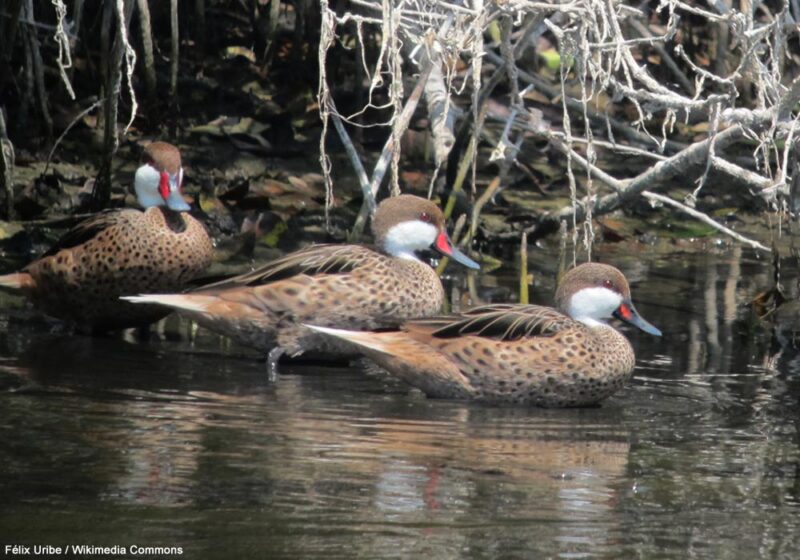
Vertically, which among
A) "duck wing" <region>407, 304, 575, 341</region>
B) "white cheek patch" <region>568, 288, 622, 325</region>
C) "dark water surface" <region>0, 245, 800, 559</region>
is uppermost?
"white cheek patch" <region>568, 288, 622, 325</region>

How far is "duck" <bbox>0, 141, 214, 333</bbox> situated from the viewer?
7.45 meters

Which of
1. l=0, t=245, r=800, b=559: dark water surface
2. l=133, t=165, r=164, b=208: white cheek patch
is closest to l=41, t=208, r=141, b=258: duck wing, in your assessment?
l=133, t=165, r=164, b=208: white cheek patch

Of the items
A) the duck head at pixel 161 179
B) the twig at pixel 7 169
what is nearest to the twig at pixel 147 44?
the duck head at pixel 161 179

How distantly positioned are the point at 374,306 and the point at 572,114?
167 inches

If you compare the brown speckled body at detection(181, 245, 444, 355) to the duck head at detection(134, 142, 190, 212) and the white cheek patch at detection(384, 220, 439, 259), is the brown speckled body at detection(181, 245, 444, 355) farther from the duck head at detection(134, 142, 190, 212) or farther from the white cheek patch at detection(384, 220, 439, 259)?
the duck head at detection(134, 142, 190, 212)

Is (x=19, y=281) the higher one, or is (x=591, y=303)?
(x=591, y=303)

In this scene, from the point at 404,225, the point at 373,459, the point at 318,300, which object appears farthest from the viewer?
the point at 404,225

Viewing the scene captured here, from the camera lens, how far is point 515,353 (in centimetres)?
633

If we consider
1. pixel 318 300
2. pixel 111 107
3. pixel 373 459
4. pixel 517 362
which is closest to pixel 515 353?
pixel 517 362

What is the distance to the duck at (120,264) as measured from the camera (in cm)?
745

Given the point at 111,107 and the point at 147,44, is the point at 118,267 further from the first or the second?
the point at 147,44

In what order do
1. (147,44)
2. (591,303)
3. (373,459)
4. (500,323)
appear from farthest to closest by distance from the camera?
(147,44) < (591,303) < (500,323) < (373,459)

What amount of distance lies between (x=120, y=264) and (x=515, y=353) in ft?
6.87

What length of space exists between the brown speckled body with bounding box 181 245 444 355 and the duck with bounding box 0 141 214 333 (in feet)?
1.42
